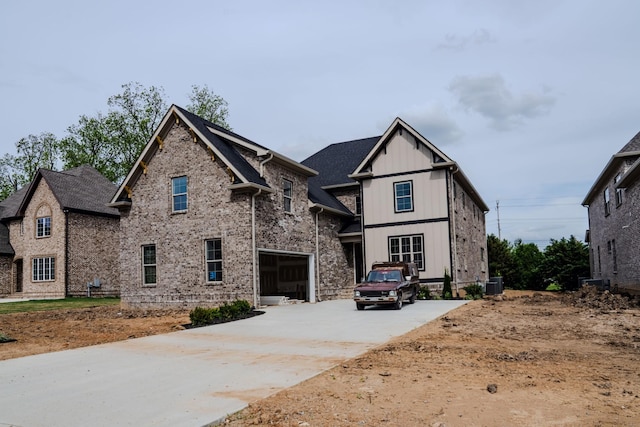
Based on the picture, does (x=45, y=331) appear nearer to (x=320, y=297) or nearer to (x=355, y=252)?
(x=320, y=297)

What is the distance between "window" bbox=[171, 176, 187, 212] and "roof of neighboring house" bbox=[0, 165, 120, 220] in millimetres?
12959

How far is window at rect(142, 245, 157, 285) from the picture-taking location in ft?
83.6

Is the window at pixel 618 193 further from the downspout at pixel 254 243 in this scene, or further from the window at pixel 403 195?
the downspout at pixel 254 243

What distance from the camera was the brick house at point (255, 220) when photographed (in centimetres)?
2327

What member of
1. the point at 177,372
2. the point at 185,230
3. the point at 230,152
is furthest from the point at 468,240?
the point at 177,372

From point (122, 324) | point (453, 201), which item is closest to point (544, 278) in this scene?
point (453, 201)

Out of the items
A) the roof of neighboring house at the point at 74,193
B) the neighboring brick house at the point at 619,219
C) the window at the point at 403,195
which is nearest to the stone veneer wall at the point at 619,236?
the neighboring brick house at the point at 619,219

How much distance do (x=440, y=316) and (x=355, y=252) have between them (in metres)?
14.7

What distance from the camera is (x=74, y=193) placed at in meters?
38.3

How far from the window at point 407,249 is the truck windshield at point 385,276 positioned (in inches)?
277

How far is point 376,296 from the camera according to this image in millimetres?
20594

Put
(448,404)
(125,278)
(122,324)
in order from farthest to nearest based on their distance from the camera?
1. (125,278)
2. (122,324)
3. (448,404)

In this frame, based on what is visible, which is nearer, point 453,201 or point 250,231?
point 250,231

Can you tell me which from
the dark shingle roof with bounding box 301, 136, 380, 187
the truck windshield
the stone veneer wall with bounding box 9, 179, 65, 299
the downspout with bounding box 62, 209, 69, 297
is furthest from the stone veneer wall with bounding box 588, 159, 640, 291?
the stone veneer wall with bounding box 9, 179, 65, 299
